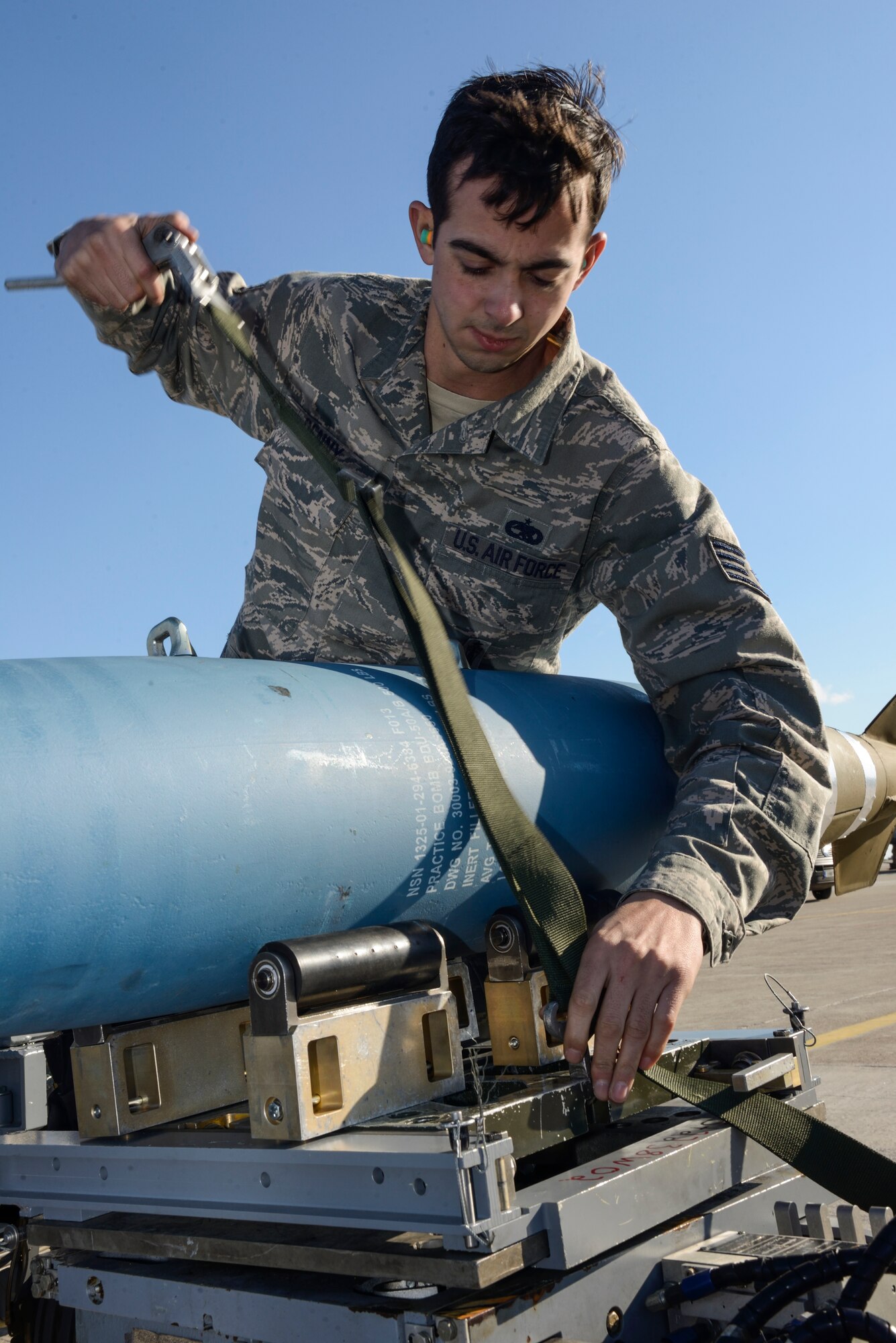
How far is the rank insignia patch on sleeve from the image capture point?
6.72ft

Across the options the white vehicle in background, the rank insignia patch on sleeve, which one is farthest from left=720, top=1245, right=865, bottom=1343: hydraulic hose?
the white vehicle in background

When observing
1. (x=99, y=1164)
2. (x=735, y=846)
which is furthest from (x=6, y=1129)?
(x=735, y=846)

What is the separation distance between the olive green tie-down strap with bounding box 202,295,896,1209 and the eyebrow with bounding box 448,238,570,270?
665 mm

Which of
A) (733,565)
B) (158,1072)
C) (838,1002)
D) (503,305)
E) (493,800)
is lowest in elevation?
(838,1002)

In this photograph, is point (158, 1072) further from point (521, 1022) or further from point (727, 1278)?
point (727, 1278)

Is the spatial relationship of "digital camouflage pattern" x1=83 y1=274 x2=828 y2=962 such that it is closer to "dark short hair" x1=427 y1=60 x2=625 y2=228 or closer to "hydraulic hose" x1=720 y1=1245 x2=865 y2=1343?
"dark short hair" x1=427 y1=60 x2=625 y2=228

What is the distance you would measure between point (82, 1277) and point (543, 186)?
76.0 inches

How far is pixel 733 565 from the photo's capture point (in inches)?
81.7

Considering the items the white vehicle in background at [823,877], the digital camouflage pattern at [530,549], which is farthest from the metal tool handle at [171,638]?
the white vehicle in background at [823,877]

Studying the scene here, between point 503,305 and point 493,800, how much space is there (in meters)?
0.95

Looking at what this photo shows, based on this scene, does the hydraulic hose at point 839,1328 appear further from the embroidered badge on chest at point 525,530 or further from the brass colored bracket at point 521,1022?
the embroidered badge on chest at point 525,530

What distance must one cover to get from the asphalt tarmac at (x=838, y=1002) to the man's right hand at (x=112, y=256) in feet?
9.60

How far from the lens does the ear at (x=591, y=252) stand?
7.53 feet

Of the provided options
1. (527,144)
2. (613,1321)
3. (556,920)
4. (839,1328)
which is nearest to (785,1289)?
(839,1328)
